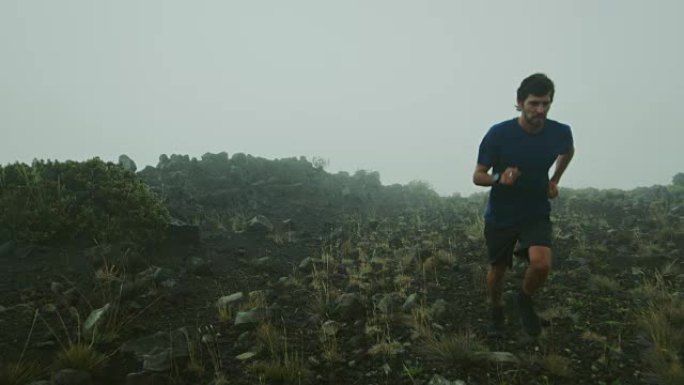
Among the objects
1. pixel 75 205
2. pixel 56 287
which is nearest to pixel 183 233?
pixel 75 205

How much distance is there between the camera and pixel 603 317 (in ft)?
15.7

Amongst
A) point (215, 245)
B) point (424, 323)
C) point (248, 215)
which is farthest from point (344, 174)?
point (424, 323)

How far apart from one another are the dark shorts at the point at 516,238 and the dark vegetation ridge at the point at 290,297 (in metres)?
0.75

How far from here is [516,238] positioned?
4.54 meters

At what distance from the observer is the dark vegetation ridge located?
368cm

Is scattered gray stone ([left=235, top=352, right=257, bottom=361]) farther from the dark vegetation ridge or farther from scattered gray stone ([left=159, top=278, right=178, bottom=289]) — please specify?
scattered gray stone ([left=159, top=278, right=178, bottom=289])

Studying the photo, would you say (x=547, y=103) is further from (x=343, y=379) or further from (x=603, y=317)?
(x=343, y=379)

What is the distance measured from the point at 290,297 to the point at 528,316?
2.87 metres

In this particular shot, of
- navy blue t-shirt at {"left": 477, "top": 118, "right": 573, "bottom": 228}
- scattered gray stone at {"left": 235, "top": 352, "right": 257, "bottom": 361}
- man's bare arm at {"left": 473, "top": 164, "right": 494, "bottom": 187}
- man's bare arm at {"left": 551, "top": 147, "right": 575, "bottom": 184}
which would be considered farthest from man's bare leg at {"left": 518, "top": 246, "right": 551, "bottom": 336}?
scattered gray stone at {"left": 235, "top": 352, "right": 257, "bottom": 361}

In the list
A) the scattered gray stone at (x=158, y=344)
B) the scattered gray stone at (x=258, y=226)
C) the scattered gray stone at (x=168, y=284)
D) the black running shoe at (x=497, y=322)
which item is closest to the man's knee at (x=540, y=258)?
the black running shoe at (x=497, y=322)

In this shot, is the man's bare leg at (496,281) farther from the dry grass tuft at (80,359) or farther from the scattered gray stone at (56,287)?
the scattered gray stone at (56,287)

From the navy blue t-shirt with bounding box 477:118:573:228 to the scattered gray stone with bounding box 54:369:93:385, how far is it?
12.8 ft

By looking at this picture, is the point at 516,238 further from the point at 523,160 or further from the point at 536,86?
the point at 536,86

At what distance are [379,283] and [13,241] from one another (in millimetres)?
5201
